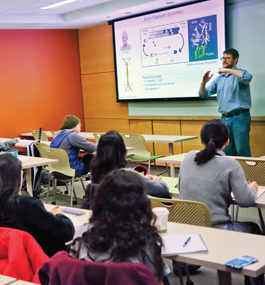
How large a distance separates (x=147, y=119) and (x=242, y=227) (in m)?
5.14

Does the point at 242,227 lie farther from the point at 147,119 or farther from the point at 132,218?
the point at 147,119

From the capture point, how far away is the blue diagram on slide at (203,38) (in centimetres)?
614

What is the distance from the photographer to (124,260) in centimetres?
120

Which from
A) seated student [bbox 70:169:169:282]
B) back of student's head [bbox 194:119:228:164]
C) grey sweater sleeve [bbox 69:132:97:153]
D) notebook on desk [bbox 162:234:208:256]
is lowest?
notebook on desk [bbox 162:234:208:256]

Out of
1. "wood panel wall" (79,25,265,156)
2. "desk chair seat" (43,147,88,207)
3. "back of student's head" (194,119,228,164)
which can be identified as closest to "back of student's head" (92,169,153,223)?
"back of student's head" (194,119,228,164)

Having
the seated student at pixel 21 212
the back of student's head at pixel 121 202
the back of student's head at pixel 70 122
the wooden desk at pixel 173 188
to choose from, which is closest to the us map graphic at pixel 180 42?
the back of student's head at pixel 70 122

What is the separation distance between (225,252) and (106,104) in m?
6.73

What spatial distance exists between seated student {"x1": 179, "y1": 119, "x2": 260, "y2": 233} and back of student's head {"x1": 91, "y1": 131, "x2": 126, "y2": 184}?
43 centimetres

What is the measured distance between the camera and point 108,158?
91.7 inches

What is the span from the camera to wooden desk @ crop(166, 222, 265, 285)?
149cm

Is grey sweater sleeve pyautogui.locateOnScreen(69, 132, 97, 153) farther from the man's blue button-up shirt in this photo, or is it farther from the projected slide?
the projected slide

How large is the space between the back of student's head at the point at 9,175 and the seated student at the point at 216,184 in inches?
42.4

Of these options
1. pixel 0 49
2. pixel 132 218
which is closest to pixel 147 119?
pixel 0 49

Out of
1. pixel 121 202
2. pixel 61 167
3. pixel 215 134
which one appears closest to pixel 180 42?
pixel 61 167
